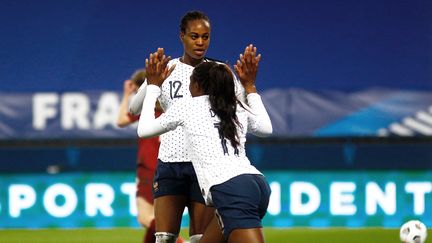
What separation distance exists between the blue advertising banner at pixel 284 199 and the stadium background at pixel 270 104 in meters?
0.01

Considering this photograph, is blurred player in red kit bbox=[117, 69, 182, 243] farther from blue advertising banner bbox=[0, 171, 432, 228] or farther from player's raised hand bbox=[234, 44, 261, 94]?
blue advertising banner bbox=[0, 171, 432, 228]

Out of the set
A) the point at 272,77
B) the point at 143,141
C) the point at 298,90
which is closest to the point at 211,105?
the point at 143,141

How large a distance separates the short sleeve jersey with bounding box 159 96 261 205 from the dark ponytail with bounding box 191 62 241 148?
33 millimetres

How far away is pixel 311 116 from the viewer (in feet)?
50.2

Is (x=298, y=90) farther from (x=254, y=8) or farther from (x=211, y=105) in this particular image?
(x=211, y=105)

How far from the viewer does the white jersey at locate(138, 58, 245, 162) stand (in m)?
7.12

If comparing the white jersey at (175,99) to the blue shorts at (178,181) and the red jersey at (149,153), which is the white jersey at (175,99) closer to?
the blue shorts at (178,181)

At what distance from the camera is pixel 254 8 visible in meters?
16.9

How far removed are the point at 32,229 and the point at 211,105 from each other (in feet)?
25.9

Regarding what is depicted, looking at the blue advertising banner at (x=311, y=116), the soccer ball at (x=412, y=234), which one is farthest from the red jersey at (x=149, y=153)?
the blue advertising banner at (x=311, y=116)

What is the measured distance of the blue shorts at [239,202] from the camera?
20.2 ft

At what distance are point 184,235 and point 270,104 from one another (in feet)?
10.2

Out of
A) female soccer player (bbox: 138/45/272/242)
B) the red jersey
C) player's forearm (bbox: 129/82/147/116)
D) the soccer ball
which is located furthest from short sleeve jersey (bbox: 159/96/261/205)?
the red jersey

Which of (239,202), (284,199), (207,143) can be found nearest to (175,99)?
(207,143)
